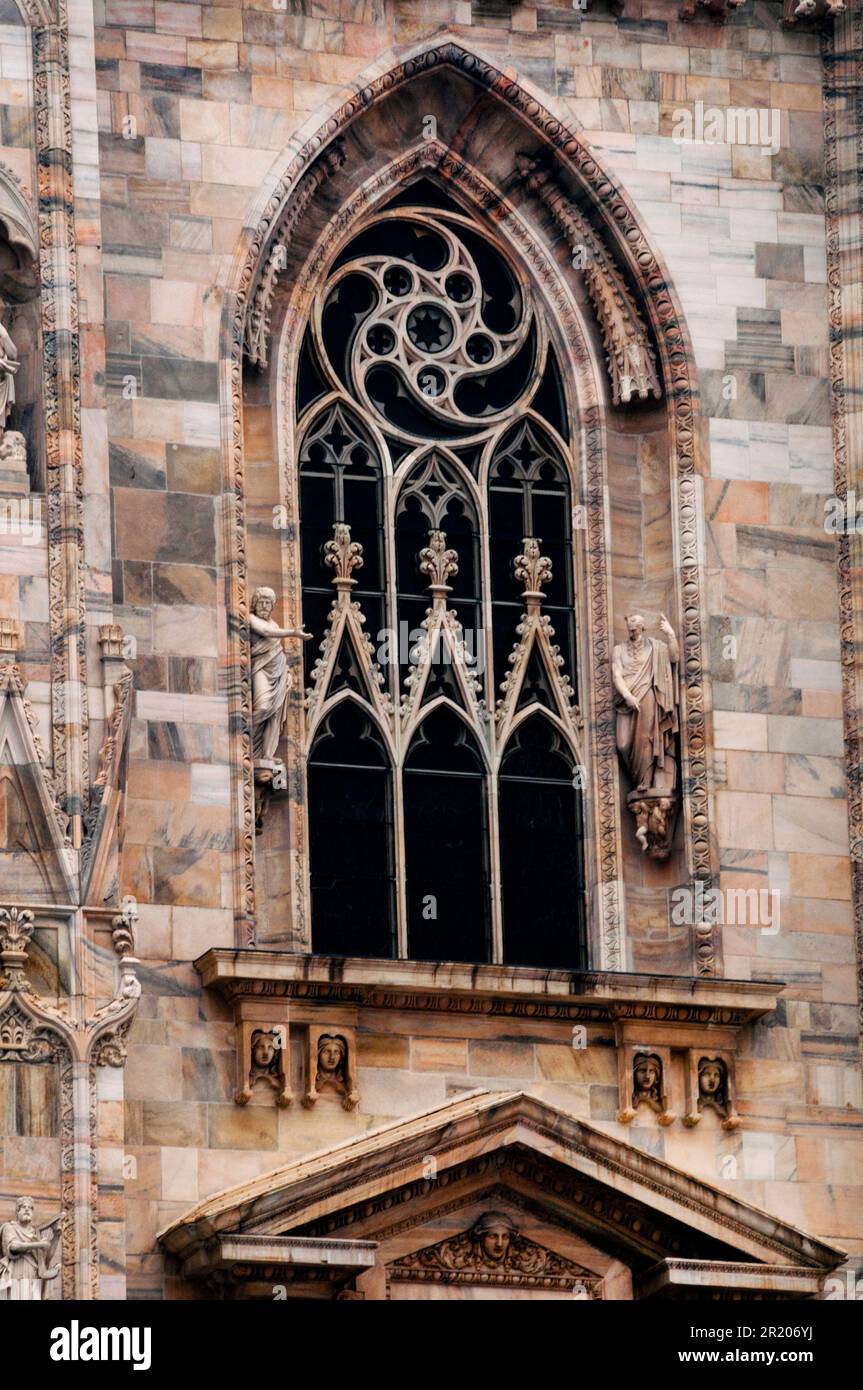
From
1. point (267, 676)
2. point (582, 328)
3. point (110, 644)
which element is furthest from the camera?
point (582, 328)

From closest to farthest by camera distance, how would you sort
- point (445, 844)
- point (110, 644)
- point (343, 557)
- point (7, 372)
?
point (110, 644) → point (7, 372) → point (445, 844) → point (343, 557)

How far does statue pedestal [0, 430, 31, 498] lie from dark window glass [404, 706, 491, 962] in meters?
3.11

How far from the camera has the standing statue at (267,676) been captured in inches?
1203

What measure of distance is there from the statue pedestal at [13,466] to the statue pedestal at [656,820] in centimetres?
425

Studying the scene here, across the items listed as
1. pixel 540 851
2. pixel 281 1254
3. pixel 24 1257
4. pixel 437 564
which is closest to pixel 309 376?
pixel 437 564

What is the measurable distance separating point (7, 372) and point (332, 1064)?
13.8 ft

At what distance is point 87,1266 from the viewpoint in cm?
2806

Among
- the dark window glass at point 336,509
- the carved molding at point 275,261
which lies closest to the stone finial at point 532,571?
the dark window glass at point 336,509

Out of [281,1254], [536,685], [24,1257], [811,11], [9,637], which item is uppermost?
[811,11]

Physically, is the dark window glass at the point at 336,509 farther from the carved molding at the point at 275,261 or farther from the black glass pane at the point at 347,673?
the carved molding at the point at 275,261

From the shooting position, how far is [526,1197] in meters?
29.9

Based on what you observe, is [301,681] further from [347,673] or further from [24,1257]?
[24,1257]

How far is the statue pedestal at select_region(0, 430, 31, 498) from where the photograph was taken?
29.4 metres

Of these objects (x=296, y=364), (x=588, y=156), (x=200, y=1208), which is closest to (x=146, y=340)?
(x=296, y=364)
